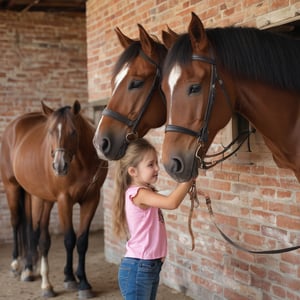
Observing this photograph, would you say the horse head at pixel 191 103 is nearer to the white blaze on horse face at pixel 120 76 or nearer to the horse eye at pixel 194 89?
the horse eye at pixel 194 89

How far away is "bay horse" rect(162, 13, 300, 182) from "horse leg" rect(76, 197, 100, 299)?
286cm

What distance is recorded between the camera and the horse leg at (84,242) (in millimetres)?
4699

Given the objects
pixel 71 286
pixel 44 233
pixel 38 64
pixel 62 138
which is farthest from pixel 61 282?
pixel 38 64

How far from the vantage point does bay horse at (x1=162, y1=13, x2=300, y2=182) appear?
2184mm

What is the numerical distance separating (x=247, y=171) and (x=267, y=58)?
1473 mm

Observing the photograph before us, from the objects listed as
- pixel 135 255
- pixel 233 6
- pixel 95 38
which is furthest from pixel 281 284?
pixel 95 38

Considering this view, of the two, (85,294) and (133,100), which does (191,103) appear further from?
(85,294)

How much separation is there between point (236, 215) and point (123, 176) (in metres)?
1.27

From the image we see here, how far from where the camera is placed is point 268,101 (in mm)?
2264

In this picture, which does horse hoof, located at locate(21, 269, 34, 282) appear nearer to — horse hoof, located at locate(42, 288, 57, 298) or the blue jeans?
horse hoof, located at locate(42, 288, 57, 298)

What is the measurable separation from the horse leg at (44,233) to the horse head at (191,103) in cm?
313

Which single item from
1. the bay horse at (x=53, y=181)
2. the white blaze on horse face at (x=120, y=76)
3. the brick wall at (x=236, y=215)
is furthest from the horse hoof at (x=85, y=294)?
the white blaze on horse face at (x=120, y=76)

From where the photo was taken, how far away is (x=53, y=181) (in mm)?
4785

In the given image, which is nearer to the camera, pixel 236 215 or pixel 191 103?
pixel 191 103
